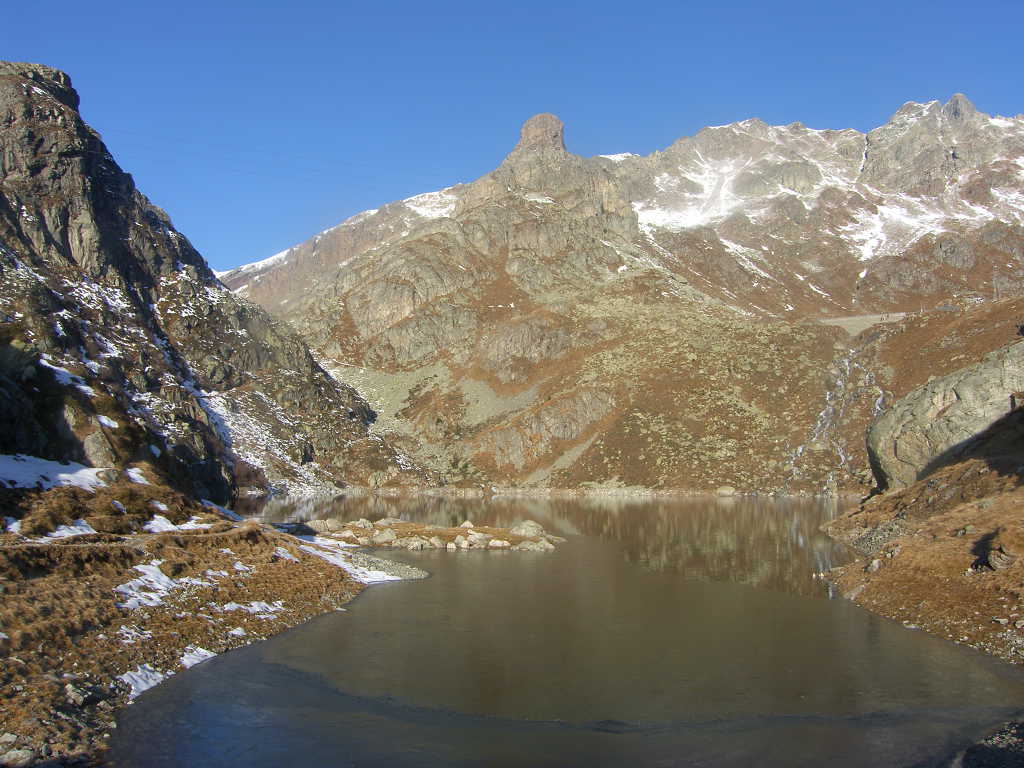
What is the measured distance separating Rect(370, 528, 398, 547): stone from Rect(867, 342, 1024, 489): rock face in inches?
1852

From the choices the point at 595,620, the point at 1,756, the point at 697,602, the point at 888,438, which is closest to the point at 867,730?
the point at 595,620

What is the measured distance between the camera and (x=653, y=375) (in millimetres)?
149625

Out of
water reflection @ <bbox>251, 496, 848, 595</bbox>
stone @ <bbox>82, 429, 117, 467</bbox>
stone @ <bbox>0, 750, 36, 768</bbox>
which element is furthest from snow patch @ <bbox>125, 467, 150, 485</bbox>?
water reflection @ <bbox>251, 496, 848, 595</bbox>

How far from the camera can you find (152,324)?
143 metres

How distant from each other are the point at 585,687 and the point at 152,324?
143 metres

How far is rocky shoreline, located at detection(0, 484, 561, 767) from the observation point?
1923cm

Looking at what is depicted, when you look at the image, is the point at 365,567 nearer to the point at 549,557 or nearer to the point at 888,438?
the point at 549,557

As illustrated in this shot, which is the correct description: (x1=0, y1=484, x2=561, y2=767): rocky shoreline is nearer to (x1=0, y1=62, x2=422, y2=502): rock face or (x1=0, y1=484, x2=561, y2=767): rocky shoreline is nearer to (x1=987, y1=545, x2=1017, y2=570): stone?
(x1=987, y1=545, x2=1017, y2=570): stone

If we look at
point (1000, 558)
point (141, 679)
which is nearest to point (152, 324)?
point (141, 679)

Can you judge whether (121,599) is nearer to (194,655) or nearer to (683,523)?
(194,655)

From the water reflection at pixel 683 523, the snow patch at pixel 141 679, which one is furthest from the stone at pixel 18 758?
the water reflection at pixel 683 523

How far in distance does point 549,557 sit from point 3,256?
10088 centimetres

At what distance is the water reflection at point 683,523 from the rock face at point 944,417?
31.5ft

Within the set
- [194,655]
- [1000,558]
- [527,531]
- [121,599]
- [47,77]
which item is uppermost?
[47,77]
